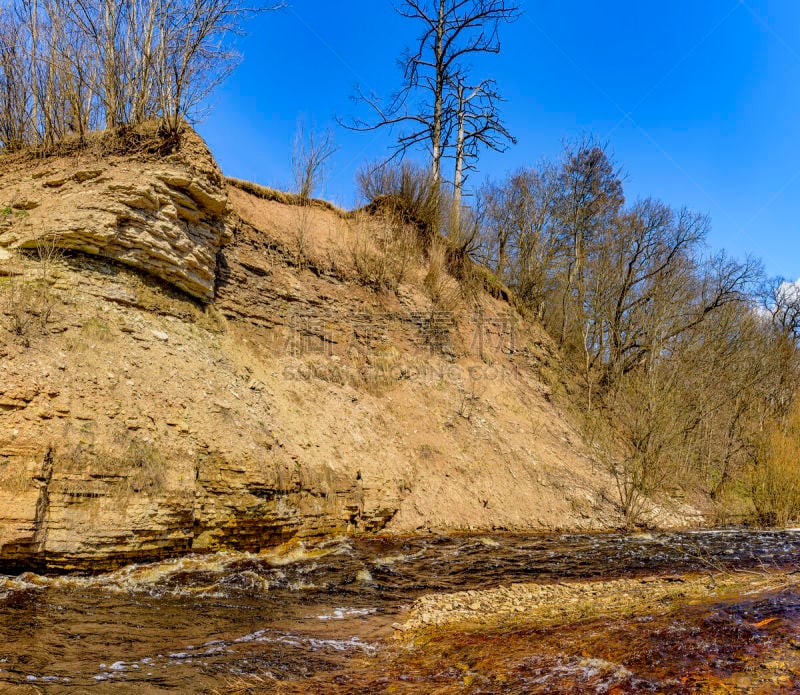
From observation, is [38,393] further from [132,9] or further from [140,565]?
[132,9]

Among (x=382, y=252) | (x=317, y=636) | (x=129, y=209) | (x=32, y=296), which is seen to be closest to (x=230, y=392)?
(x=32, y=296)

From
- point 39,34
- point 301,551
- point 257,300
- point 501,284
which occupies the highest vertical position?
point 39,34

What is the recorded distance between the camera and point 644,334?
64.3 ft

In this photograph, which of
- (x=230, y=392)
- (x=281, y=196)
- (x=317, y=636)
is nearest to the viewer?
(x=317, y=636)

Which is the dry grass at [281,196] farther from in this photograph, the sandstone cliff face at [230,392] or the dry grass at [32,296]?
the dry grass at [32,296]

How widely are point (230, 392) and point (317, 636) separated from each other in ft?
18.4

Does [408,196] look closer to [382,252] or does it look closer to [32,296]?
[382,252]

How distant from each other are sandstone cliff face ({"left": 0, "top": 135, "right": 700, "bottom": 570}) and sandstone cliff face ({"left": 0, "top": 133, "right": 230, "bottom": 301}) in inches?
1.7

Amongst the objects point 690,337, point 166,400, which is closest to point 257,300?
point 166,400

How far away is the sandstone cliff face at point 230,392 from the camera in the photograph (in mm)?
6996

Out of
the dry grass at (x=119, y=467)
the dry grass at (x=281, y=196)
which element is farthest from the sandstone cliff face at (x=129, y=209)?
the dry grass at (x=119, y=467)

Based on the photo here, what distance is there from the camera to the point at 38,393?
7.27 metres

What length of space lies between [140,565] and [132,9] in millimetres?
11143

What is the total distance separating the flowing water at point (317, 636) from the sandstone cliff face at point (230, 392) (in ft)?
2.65
